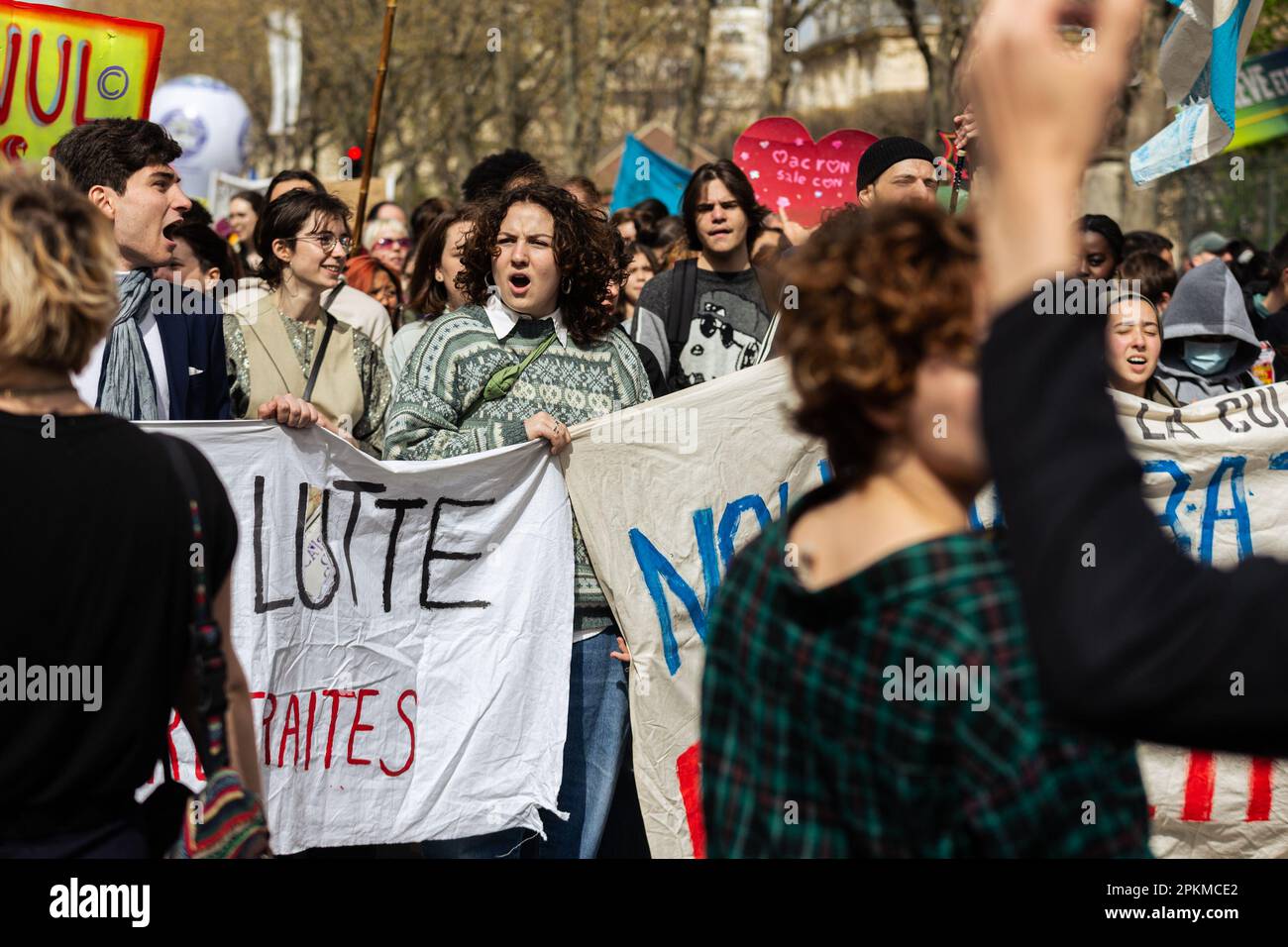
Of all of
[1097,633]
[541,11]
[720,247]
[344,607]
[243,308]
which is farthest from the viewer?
[541,11]

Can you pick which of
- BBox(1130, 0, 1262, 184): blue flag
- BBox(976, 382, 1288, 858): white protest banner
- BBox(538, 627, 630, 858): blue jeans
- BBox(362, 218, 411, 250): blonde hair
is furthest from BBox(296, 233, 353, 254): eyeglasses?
BBox(362, 218, 411, 250): blonde hair

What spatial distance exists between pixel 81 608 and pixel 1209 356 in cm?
489

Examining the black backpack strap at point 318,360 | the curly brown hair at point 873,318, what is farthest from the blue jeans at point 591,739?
the curly brown hair at point 873,318

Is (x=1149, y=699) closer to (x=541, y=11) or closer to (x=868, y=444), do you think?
(x=868, y=444)

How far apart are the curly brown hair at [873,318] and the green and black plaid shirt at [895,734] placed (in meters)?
0.13

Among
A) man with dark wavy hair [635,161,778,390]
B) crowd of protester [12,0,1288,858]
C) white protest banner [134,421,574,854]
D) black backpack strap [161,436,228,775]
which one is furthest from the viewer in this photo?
man with dark wavy hair [635,161,778,390]

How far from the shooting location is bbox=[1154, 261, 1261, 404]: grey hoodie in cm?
616

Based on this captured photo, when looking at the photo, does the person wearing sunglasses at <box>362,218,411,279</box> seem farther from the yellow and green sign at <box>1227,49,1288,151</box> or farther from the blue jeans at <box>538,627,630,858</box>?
the yellow and green sign at <box>1227,49,1288,151</box>

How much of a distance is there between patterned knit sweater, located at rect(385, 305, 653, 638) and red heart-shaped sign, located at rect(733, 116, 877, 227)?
419 cm

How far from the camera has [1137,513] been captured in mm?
1354

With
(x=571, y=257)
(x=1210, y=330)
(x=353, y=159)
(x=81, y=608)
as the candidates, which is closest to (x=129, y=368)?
(x=571, y=257)

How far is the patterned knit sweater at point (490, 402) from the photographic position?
16.0 ft
